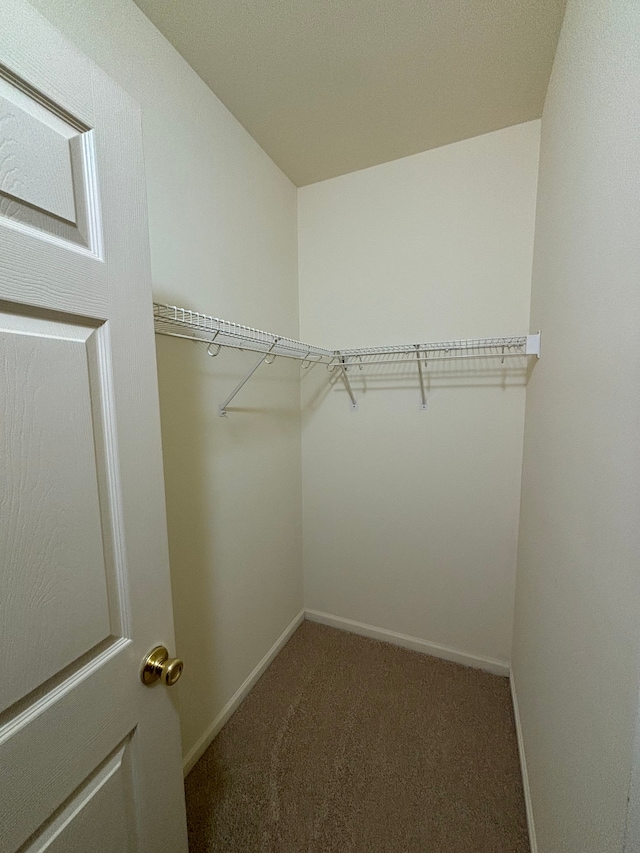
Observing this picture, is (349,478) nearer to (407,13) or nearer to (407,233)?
(407,233)

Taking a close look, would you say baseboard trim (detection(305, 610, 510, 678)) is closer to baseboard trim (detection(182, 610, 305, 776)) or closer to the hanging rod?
baseboard trim (detection(182, 610, 305, 776))

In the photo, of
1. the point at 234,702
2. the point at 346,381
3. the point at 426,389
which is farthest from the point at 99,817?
the point at 426,389

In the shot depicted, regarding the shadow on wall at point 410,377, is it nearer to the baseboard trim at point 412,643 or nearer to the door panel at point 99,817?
the baseboard trim at point 412,643

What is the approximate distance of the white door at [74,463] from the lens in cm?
47

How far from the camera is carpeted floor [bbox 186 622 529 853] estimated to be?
3.65 ft

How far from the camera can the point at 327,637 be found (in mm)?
2008

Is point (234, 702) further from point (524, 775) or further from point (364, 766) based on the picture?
point (524, 775)

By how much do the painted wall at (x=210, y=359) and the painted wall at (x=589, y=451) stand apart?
120 centimetres

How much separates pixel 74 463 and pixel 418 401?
1.55m

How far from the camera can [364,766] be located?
131cm

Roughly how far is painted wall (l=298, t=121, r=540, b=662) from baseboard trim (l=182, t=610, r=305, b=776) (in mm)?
347

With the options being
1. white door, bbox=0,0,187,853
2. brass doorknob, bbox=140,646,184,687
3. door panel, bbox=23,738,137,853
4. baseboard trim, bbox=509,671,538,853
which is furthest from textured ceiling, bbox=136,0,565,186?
baseboard trim, bbox=509,671,538,853

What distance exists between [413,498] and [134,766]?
149 centimetres

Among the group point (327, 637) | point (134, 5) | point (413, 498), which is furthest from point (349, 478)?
point (134, 5)
